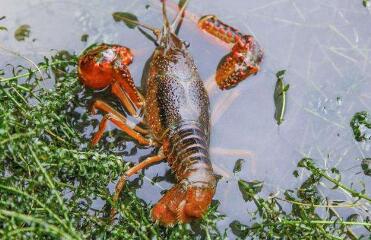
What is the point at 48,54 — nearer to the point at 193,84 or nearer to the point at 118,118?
the point at 118,118

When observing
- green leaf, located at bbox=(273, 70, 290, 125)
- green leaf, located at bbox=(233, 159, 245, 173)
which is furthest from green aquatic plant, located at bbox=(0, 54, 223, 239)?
green leaf, located at bbox=(273, 70, 290, 125)

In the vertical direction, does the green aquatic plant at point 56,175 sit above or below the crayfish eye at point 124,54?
below

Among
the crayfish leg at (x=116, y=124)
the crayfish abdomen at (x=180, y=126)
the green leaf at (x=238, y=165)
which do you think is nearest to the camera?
the crayfish abdomen at (x=180, y=126)

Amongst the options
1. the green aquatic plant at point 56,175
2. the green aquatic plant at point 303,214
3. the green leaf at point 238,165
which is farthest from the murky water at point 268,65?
the green aquatic plant at point 56,175

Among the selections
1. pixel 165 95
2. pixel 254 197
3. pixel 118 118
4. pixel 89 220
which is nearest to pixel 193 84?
pixel 165 95

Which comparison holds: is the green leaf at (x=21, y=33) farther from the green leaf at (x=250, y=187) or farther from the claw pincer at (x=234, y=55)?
the green leaf at (x=250, y=187)

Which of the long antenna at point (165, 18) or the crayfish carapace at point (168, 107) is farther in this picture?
the long antenna at point (165, 18)

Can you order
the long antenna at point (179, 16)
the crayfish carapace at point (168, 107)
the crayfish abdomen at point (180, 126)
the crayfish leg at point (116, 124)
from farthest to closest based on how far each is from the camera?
1. the long antenna at point (179, 16)
2. the crayfish leg at point (116, 124)
3. the crayfish carapace at point (168, 107)
4. the crayfish abdomen at point (180, 126)

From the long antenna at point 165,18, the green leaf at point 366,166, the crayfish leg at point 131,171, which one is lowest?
the crayfish leg at point 131,171
